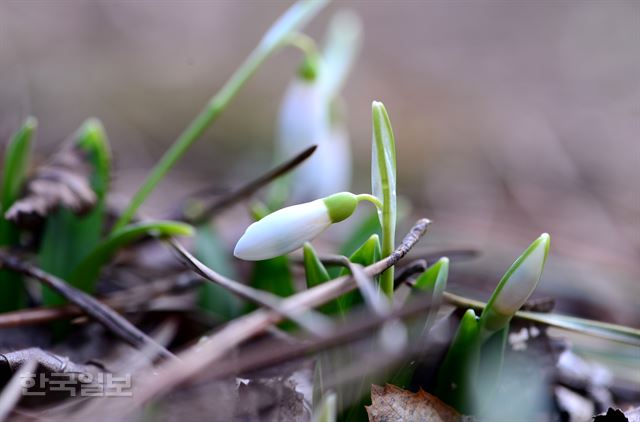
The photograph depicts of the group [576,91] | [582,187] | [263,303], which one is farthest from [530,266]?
[576,91]

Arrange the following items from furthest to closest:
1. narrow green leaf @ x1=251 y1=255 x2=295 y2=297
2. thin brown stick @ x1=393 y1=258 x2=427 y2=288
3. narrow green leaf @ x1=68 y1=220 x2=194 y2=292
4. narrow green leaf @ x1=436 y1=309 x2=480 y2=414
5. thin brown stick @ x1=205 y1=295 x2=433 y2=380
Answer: narrow green leaf @ x1=251 y1=255 x2=295 y2=297
narrow green leaf @ x1=68 y1=220 x2=194 y2=292
thin brown stick @ x1=393 y1=258 x2=427 y2=288
narrow green leaf @ x1=436 y1=309 x2=480 y2=414
thin brown stick @ x1=205 y1=295 x2=433 y2=380

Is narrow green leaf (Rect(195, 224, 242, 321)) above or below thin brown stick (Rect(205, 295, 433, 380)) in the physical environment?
below

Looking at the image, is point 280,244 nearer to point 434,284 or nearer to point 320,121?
point 434,284

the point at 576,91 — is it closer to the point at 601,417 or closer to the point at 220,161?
the point at 220,161

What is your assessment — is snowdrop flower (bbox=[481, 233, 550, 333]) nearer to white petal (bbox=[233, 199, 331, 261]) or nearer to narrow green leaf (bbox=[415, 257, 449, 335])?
narrow green leaf (bbox=[415, 257, 449, 335])

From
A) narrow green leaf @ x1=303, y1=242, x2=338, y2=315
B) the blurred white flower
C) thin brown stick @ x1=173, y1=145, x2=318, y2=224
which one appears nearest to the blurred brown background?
the blurred white flower

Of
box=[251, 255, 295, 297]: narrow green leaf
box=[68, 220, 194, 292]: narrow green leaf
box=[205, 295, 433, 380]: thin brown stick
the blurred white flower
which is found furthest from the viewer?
the blurred white flower
